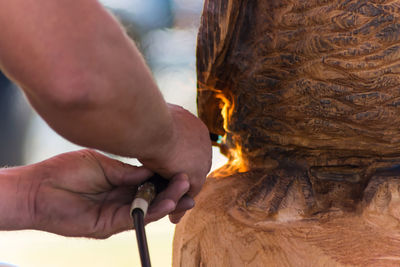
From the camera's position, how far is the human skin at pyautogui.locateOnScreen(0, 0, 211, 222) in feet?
1.04

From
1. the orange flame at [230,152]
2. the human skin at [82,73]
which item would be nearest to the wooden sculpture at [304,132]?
the orange flame at [230,152]

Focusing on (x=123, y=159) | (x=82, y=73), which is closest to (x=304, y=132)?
(x=82, y=73)

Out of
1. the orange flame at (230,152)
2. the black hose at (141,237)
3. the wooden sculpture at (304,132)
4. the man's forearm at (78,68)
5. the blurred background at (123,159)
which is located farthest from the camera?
the blurred background at (123,159)

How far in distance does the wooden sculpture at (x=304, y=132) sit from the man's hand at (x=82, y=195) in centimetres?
15

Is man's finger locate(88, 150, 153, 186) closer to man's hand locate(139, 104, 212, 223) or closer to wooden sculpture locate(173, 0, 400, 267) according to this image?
man's hand locate(139, 104, 212, 223)

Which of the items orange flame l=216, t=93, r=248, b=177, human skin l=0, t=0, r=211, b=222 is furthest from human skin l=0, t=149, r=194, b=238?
orange flame l=216, t=93, r=248, b=177

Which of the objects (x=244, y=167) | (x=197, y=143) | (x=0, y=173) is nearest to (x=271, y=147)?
(x=244, y=167)

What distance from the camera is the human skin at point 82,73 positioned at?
318 mm

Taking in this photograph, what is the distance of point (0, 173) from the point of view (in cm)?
57

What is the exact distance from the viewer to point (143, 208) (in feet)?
1.47

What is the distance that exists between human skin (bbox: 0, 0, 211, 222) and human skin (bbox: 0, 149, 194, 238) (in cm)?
15

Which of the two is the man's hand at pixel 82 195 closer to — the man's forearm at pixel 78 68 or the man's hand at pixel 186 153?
the man's hand at pixel 186 153

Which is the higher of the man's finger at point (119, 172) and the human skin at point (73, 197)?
the man's finger at point (119, 172)

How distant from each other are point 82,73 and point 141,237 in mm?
181
